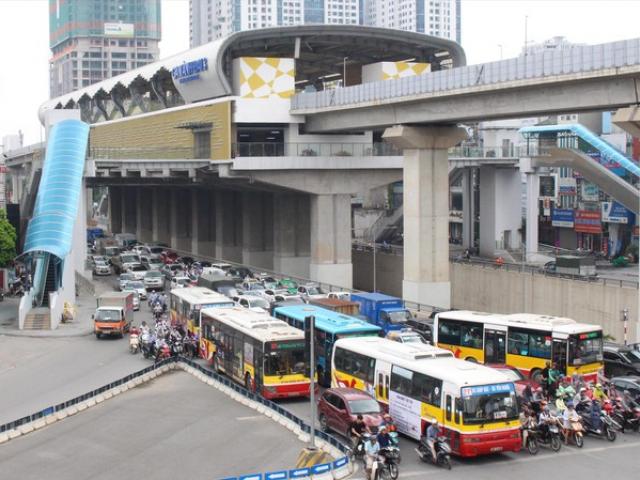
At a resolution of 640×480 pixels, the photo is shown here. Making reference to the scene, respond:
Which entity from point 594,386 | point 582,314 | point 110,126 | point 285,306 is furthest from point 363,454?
point 110,126

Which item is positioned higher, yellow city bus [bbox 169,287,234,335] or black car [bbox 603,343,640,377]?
yellow city bus [bbox 169,287,234,335]

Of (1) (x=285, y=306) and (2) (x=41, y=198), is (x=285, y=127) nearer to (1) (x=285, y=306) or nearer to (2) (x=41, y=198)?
(2) (x=41, y=198)

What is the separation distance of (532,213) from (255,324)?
49.9 m

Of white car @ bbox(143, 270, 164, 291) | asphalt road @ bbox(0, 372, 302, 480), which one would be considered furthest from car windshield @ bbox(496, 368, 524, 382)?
white car @ bbox(143, 270, 164, 291)

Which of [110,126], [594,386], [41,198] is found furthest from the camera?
[110,126]

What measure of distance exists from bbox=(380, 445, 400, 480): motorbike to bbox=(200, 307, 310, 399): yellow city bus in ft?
26.0

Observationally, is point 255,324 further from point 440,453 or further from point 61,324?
point 61,324

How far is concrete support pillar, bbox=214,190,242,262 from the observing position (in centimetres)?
8344

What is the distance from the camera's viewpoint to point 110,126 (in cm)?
9250

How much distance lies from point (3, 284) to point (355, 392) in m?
40.4

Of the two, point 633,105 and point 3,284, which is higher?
point 633,105

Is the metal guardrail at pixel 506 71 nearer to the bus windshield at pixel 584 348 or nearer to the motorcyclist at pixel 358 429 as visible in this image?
the bus windshield at pixel 584 348

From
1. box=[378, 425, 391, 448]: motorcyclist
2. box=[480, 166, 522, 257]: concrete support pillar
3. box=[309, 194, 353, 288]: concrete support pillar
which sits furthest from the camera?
box=[480, 166, 522, 257]: concrete support pillar

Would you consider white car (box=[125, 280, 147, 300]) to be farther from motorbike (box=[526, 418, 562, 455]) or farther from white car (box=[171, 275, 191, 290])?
motorbike (box=[526, 418, 562, 455])
